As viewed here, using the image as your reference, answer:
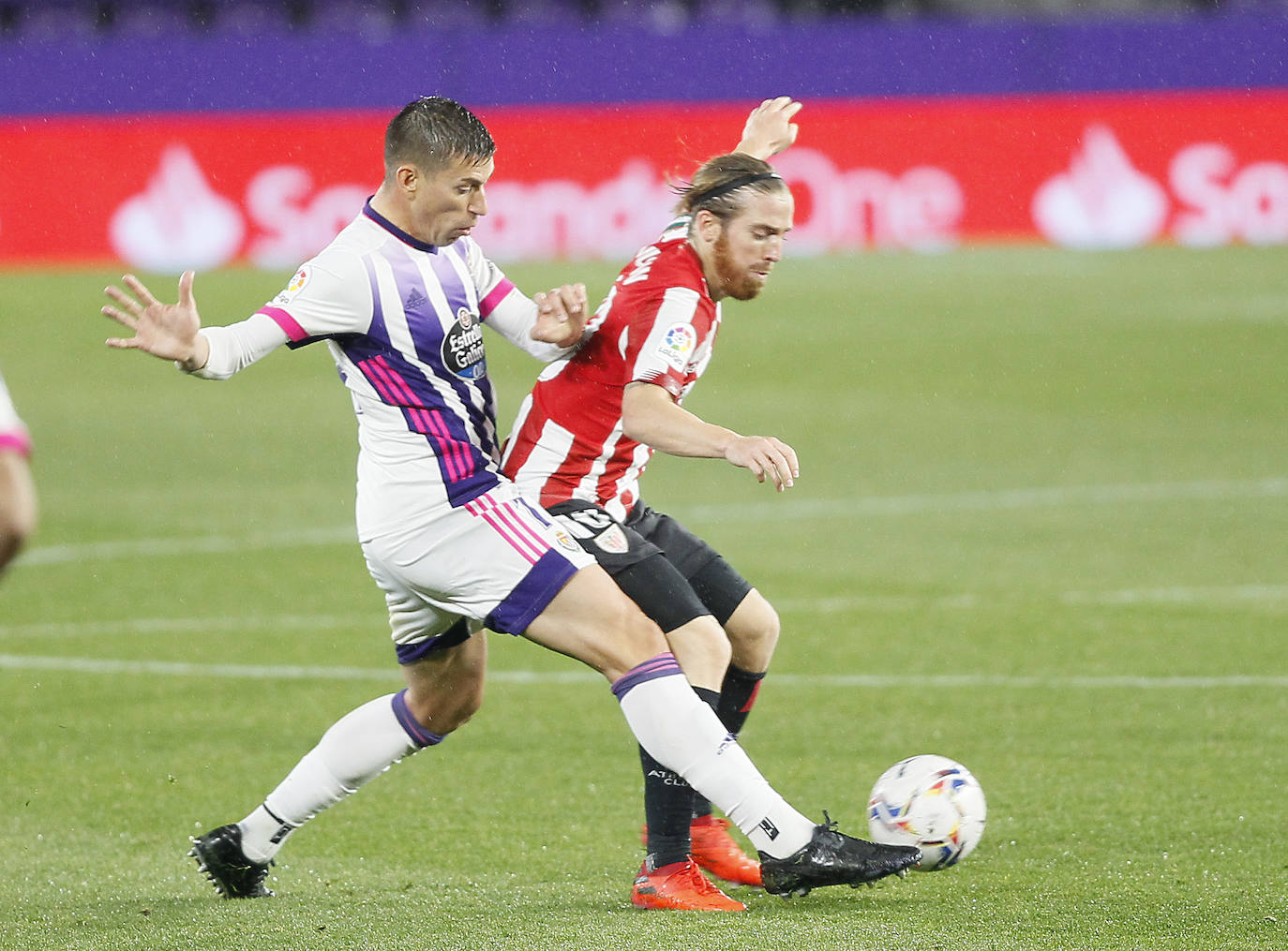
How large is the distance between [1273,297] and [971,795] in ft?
59.7

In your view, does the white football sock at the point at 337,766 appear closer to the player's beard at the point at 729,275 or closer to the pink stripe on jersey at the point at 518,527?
the pink stripe on jersey at the point at 518,527

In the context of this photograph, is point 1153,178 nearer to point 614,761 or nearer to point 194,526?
point 194,526

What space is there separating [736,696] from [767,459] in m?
1.15

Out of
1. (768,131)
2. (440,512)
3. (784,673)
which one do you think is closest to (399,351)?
(440,512)

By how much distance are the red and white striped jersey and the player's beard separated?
5 centimetres

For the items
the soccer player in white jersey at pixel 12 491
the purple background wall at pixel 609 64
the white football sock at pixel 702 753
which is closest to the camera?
the soccer player in white jersey at pixel 12 491

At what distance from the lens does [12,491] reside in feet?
10.5

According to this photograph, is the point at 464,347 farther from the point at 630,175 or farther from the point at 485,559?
the point at 630,175

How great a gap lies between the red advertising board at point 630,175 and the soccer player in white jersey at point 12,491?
19210 millimetres

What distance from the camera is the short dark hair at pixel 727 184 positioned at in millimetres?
5086

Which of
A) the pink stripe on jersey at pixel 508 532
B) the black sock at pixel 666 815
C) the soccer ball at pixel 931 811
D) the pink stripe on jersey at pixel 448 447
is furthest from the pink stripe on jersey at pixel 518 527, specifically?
the soccer ball at pixel 931 811

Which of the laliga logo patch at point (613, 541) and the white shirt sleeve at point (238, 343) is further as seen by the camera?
the laliga logo patch at point (613, 541)

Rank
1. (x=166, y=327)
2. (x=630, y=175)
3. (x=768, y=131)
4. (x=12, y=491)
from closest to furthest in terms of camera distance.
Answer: (x=12, y=491) < (x=166, y=327) < (x=768, y=131) < (x=630, y=175)

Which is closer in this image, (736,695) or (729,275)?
(729,275)
